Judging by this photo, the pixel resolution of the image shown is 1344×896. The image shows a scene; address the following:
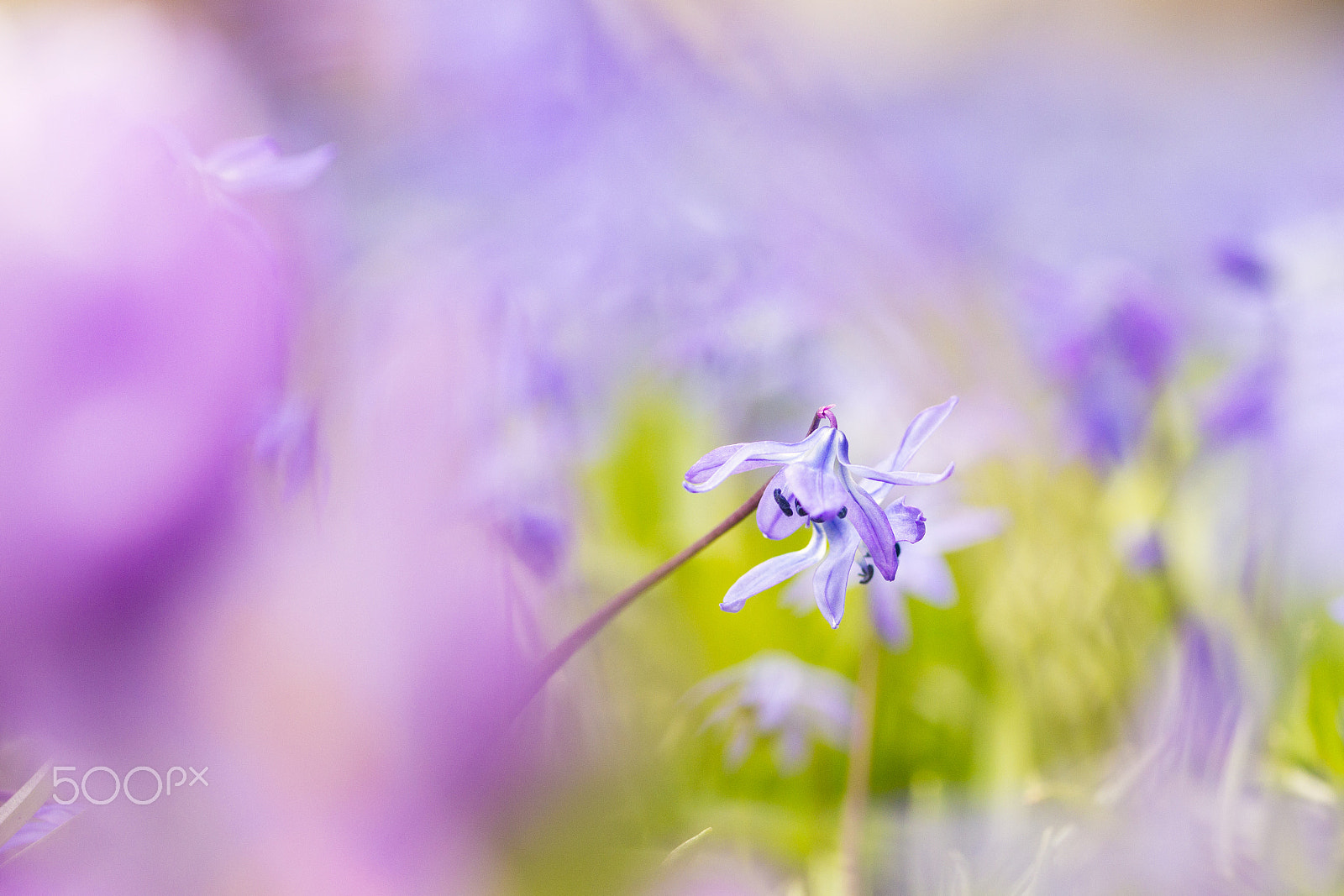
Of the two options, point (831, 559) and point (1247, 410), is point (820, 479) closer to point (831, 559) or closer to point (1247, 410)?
point (831, 559)

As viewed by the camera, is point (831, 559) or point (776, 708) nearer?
point (831, 559)

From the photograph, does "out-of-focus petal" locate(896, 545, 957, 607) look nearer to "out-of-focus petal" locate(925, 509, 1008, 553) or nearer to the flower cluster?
"out-of-focus petal" locate(925, 509, 1008, 553)

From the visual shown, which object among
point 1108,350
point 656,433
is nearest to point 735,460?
point 656,433

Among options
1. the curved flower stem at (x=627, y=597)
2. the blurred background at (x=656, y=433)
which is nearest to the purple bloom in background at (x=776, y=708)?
the blurred background at (x=656, y=433)

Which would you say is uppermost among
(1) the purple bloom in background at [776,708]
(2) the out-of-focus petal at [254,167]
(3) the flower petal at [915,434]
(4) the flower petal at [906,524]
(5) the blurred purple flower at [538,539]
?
Result: (2) the out-of-focus petal at [254,167]

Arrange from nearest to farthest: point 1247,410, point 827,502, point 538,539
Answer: point 827,502 → point 538,539 → point 1247,410

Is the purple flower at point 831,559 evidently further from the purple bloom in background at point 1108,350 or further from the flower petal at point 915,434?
the purple bloom in background at point 1108,350

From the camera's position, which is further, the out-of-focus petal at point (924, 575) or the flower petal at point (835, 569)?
the out-of-focus petal at point (924, 575)

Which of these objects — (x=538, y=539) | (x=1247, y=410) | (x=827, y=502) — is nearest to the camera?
(x=827, y=502)
